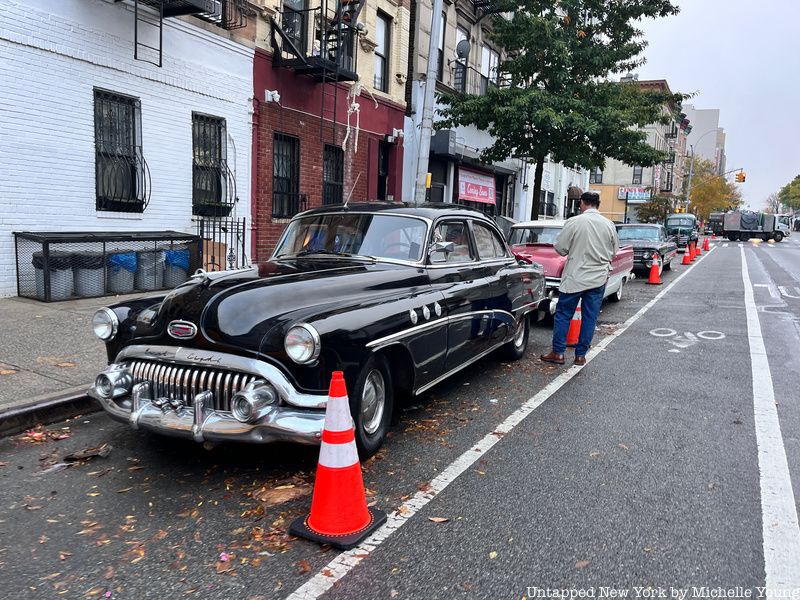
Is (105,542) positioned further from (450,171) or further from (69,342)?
(450,171)

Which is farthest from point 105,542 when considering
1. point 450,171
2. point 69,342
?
point 450,171

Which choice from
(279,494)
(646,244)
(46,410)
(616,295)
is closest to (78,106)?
(46,410)

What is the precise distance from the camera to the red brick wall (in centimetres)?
1267

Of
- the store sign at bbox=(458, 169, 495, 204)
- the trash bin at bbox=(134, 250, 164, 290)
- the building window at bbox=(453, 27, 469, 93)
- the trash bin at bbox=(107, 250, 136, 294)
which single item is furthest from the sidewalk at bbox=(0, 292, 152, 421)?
the building window at bbox=(453, 27, 469, 93)

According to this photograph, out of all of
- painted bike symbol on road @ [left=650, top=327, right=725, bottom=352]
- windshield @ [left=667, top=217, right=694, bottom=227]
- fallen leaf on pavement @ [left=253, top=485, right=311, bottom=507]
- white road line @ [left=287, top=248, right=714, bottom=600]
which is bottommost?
fallen leaf on pavement @ [left=253, top=485, right=311, bottom=507]

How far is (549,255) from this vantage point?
9.45 m

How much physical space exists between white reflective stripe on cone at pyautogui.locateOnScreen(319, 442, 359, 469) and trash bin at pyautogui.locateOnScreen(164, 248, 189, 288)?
8.12m

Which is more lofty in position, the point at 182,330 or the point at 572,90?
the point at 572,90

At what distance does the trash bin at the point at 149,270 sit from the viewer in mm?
9883

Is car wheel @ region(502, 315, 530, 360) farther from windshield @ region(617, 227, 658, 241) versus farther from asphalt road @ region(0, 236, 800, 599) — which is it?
windshield @ region(617, 227, 658, 241)

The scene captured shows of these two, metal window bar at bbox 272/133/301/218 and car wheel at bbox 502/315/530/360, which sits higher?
metal window bar at bbox 272/133/301/218

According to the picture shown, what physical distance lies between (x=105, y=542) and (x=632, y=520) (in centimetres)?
275

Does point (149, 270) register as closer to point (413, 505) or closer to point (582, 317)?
point (582, 317)

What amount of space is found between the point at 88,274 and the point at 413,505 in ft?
24.8
